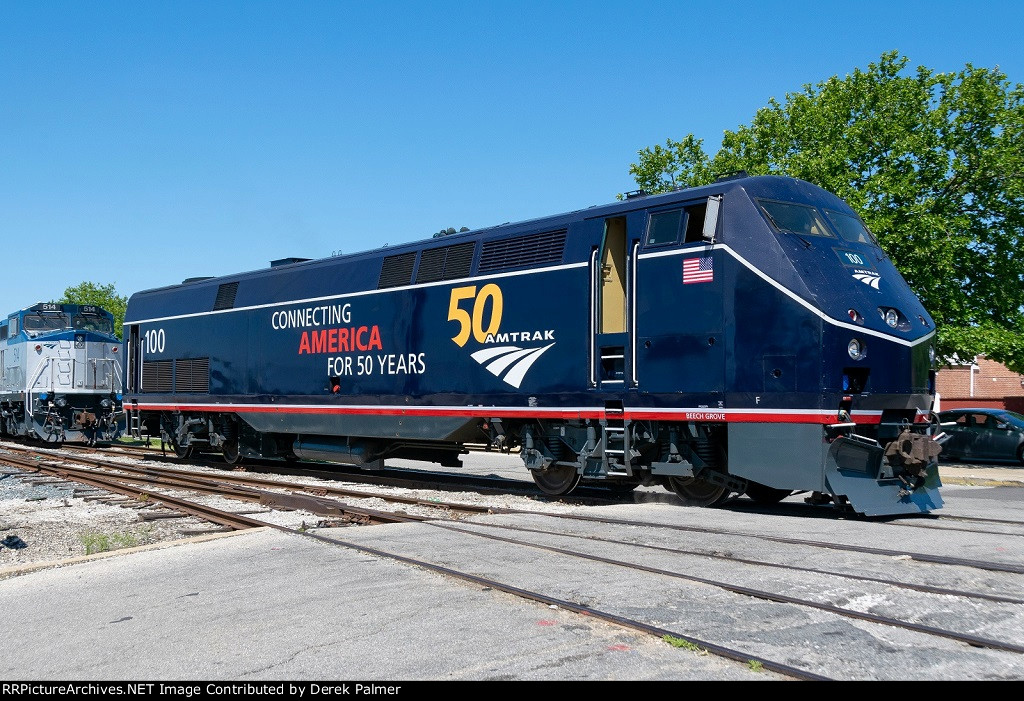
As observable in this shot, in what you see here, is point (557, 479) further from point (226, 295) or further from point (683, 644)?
point (226, 295)

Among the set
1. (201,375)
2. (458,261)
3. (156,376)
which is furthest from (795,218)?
(156,376)

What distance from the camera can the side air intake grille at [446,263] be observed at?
14383mm

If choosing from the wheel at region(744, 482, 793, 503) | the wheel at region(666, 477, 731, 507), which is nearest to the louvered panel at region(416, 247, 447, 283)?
the wheel at region(666, 477, 731, 507)

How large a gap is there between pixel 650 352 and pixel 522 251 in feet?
8.94

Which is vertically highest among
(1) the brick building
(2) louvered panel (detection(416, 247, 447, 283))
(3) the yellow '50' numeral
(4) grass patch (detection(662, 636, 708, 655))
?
(2) louvered panel (detection(416, 247, 447, 283))

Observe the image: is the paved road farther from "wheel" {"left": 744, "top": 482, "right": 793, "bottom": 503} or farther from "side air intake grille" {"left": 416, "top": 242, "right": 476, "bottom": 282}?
"side air intake grille" {"left": 416, "top": 242, "right": 476, "bottom": 282}

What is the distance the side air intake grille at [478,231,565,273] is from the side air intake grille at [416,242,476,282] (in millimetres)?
316

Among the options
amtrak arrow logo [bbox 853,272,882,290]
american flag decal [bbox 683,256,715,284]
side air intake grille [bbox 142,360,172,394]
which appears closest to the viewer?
amtrak arrow logo [bbox 853,272,882,290]

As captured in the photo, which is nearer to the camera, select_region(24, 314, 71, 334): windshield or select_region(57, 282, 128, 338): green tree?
select_region(24, 314, 71, 334): windshield

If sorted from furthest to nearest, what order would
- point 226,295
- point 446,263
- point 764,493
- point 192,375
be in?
point 192,375 < point 226,295 < point 446,263 < point 764,493

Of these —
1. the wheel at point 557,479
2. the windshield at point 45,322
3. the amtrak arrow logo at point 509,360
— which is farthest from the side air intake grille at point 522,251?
the windshield at point 45,322

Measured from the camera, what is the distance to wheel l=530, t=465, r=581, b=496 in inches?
525

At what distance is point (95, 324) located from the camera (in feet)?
102

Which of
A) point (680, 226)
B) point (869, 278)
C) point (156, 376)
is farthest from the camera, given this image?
point (156, 376)
